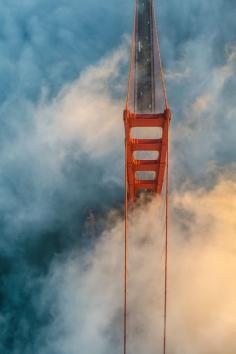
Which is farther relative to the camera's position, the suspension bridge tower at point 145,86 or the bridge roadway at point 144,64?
the bridge roadway at point 144,64

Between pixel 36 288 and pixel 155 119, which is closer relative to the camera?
pixel 155 119

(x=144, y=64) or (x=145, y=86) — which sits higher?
(x=144, y=64)

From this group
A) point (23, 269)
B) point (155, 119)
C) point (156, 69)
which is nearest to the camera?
point (155, 119)

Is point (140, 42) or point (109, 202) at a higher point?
point (140, 42)

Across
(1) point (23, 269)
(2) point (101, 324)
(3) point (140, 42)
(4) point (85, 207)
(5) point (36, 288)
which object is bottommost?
(2) point (101, 324)

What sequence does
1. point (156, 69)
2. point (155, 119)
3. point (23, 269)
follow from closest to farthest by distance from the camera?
point (155, 119) < point (156, 69) < point (23, 269)

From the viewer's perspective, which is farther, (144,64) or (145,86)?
(144,64)

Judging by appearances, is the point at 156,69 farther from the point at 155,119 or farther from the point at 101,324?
the point at 101,324

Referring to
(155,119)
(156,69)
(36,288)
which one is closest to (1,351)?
(36,288)

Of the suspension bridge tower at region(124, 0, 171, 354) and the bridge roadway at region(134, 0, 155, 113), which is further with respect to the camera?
the bridge roadway at region(134, 0, 155, 113)

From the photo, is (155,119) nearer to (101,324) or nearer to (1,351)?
(101,324)
